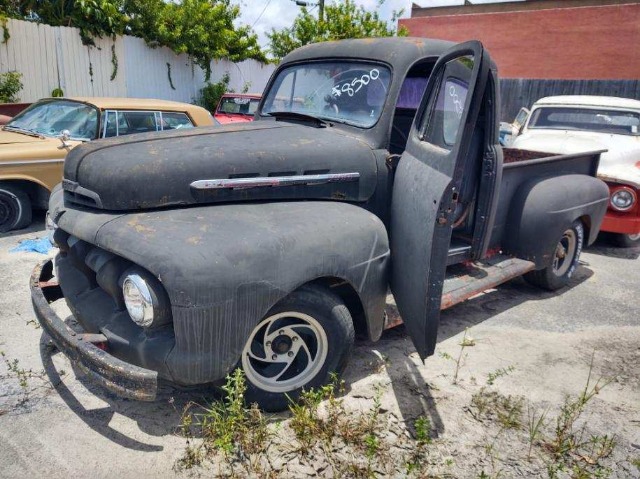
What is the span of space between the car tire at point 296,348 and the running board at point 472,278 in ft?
1.72

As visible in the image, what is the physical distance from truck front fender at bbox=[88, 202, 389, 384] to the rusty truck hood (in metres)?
0.13

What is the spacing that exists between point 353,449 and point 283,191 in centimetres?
155

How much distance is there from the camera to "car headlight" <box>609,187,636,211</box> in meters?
6.16

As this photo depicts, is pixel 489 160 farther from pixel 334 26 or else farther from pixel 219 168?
pixel 334 26

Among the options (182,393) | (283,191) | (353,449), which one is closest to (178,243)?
(283,191)

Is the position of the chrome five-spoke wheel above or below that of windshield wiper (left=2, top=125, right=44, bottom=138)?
below

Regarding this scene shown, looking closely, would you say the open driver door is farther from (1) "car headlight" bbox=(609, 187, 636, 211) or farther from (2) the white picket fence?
(2) the white picket fence

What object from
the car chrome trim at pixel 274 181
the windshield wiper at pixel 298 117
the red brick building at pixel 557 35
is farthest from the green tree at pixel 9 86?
the red brick building at pixel 557 35

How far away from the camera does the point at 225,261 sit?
2467 millimetres

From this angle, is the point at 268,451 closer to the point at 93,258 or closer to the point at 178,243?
the point at 178,243

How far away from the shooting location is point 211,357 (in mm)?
2508

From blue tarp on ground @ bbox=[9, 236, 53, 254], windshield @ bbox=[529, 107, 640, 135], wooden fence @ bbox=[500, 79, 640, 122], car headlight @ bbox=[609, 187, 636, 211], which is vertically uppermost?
wooden fence @ bbox=[500, 79, 640, 122]

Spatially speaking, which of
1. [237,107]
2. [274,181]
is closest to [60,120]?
[274,181]

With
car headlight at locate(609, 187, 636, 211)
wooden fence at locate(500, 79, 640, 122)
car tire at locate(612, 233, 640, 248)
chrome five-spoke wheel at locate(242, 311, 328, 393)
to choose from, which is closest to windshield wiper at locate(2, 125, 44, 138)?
chrome five-spoke wheel at locate(242, 311, 328, 393)
